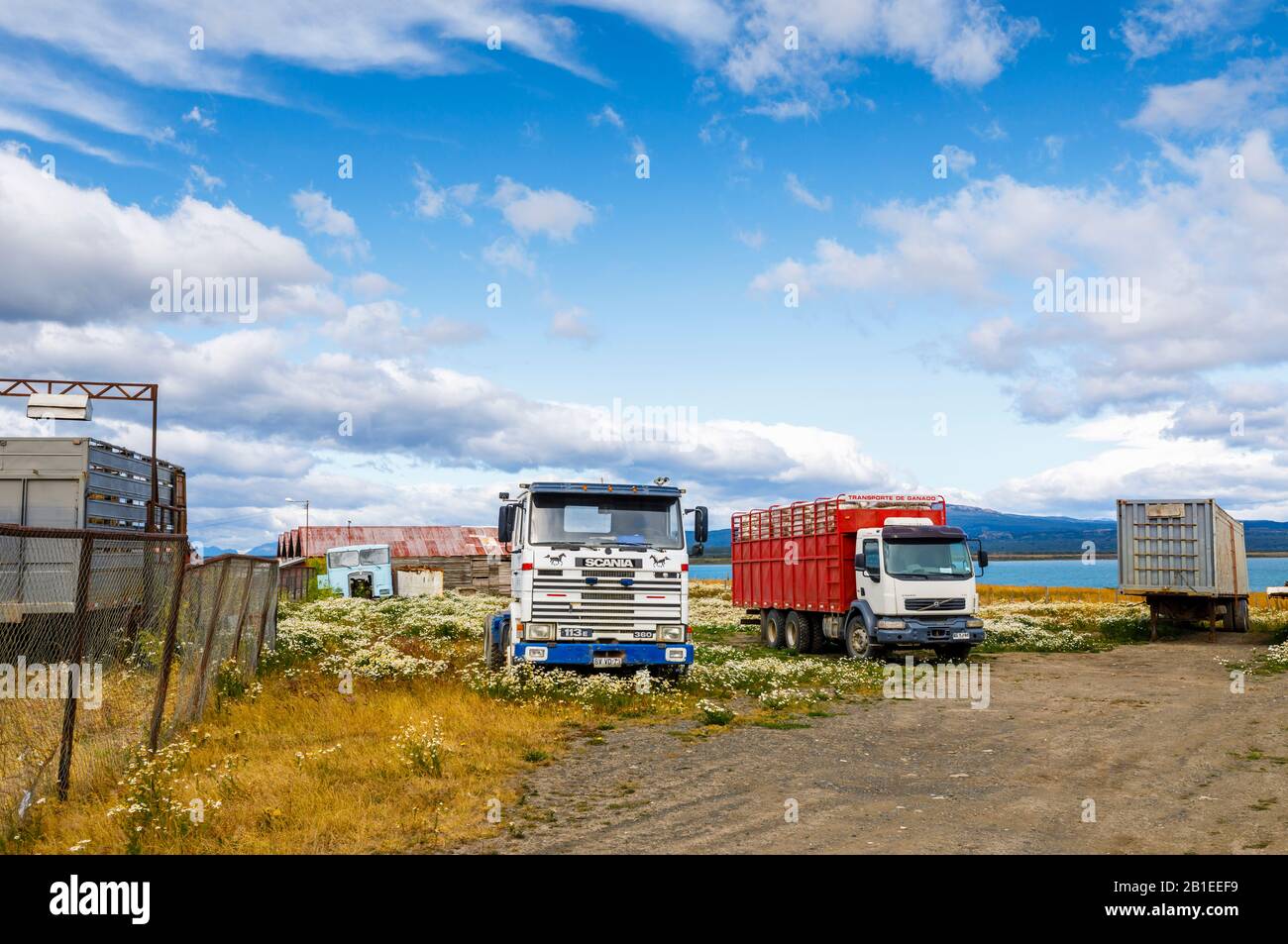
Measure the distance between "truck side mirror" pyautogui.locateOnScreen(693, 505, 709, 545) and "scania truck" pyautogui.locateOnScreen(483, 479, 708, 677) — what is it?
2 cm

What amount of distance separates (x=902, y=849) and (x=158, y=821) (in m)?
5.72

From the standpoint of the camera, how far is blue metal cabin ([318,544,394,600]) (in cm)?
4956

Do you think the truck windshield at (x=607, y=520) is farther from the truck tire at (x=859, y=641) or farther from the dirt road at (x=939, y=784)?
the truck tire at (x=859, y=641)

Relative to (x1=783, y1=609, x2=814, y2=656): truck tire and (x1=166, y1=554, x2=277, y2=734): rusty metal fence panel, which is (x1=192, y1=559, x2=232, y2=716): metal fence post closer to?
(x1=166, y1=554, x2=277, y2=734): rusty metal fence panel

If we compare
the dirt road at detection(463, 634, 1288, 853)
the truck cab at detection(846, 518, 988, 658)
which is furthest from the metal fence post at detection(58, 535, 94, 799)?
the truck cab at detection(846, 518, 988, 658)

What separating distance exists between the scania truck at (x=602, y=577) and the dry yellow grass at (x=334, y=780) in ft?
4.92

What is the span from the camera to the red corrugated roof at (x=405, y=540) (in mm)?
80812

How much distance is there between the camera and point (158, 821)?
7844mm
